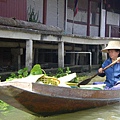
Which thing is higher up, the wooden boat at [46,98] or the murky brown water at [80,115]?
the wooden boat at [46,98]

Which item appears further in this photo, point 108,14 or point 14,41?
point 108,14

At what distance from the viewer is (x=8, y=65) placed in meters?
13.0

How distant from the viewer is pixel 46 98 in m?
5.64

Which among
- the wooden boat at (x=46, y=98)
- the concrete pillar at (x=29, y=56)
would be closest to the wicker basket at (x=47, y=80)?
the wooden boat at (x=46, y=98)

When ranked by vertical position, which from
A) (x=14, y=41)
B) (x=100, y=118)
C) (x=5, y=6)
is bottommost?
(x=100, y=118)

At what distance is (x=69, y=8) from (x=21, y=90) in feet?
38.2

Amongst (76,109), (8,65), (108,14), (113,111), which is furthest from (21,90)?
(108,14)

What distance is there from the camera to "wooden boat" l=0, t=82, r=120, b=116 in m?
5.25

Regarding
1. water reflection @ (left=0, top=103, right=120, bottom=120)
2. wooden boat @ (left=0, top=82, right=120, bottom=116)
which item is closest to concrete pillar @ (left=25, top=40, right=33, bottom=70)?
water reflection @ (left=0, top=103, right=120, bottom=120)

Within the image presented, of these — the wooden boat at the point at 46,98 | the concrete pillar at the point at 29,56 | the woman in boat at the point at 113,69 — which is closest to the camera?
the wooden boat at the point at 46,98

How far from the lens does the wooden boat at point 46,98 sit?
5.25 metres

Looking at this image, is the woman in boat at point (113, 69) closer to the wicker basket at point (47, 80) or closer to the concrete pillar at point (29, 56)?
the wicker basket at point (47, 80)

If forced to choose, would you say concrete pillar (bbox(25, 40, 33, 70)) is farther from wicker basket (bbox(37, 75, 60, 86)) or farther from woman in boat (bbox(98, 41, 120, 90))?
wicker basket (bbox(37, 75, 60, 86))

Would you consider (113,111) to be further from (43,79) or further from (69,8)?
(69,8)
